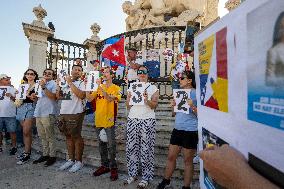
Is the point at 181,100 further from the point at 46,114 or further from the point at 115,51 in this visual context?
the point at 46,114

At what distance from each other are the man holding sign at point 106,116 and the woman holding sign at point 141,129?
1.32 feet

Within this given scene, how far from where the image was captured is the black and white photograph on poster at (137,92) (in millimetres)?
5023

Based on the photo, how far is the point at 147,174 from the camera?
4883mm

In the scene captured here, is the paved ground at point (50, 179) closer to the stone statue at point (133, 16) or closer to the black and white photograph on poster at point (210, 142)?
the black and white photograph on poster at point (210, 142)

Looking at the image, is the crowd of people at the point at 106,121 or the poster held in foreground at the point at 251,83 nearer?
the poster held in foreground at the point at 251,83

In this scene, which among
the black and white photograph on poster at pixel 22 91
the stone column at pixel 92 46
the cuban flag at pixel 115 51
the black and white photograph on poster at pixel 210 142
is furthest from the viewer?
the stone column at pixel 92 46

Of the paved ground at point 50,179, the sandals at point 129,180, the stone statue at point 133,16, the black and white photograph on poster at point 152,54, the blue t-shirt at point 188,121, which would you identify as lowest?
the paved ground at point 50,179

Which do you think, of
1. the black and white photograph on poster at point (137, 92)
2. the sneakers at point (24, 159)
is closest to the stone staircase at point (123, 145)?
the sneakers at point (24, 159)

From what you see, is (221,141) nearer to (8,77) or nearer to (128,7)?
(8,77)

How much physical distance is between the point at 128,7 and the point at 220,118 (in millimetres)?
16927

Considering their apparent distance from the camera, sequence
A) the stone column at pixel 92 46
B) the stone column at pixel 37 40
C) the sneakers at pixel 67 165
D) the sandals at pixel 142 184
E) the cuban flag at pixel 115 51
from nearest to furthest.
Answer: the sandals at pixel 142 184 < the sneakers at pixel 67 165 < the cuban flag at pixel 115 51 < the stone column at pixel 37 40 < the stone column at pixel 92 46

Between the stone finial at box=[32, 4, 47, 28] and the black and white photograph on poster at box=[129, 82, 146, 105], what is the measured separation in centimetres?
736

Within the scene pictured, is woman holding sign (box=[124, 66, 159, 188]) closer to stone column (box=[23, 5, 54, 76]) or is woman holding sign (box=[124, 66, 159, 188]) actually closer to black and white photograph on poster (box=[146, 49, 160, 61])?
black and white photograph on poster (box=[146, 49, 160, 61])

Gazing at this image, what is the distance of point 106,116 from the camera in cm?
537
